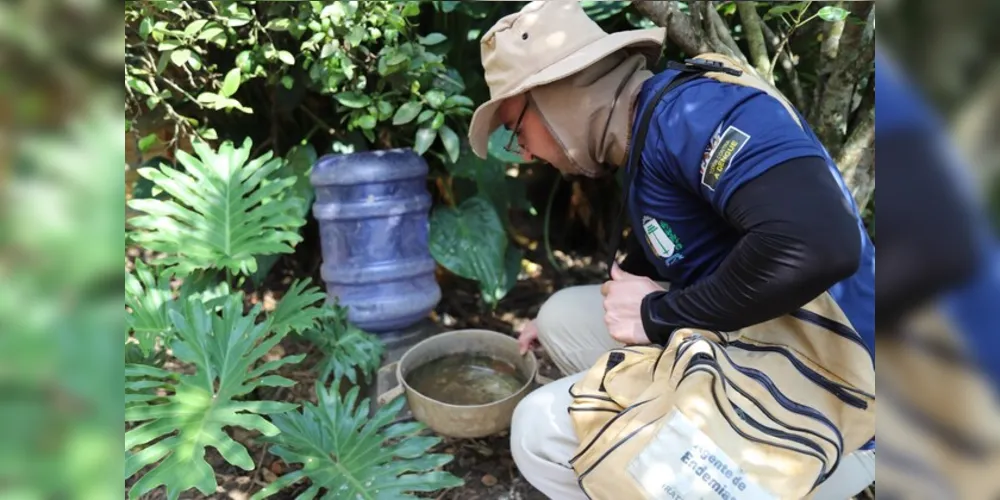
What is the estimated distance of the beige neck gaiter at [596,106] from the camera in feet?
4.51

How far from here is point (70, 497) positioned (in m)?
0.44

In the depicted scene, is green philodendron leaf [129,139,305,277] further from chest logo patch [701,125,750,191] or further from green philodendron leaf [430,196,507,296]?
chest logo patch [701,125,750,191]

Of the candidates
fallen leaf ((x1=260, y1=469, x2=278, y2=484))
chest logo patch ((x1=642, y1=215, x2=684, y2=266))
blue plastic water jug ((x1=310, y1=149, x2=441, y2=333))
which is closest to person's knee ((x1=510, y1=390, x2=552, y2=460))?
chest logo patch ((x1=642, y1=215, x2=684, y2=266))

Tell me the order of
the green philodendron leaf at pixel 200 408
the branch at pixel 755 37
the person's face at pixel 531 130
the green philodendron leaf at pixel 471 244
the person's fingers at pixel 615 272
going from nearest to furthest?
the green philodendron leaf at pixel 200 408
the person's face at pixel 531 130
the person's fingers at pixel 615 272
the branch at pixel 755 37
the green philodendron leaf at pixel 471 244

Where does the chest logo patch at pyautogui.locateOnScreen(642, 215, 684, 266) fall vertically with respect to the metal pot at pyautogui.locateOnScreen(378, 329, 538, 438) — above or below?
above

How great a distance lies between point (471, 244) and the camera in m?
2.44

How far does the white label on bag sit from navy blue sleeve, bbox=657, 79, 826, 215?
0.36 m

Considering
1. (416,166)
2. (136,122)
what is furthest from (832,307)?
(136,122)

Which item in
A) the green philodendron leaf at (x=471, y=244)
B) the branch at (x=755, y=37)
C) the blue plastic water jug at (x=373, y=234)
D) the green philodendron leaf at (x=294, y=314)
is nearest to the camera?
the green philodendron leaf at (x=294, y=314)

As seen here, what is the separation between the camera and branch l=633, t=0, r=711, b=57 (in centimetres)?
196

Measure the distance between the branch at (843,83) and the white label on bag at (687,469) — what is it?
1.28m

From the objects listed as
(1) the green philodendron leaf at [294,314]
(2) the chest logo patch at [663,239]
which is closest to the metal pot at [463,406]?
(1) the green philodendron leaf at [294,314]

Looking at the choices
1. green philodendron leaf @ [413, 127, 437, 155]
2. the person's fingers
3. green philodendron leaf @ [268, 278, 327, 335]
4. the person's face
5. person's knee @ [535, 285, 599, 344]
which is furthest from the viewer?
green philodendron leaf @ [413, 127, 437, 155]

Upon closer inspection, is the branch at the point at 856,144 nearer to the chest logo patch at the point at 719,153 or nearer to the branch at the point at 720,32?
the branch at the point at 720,32
